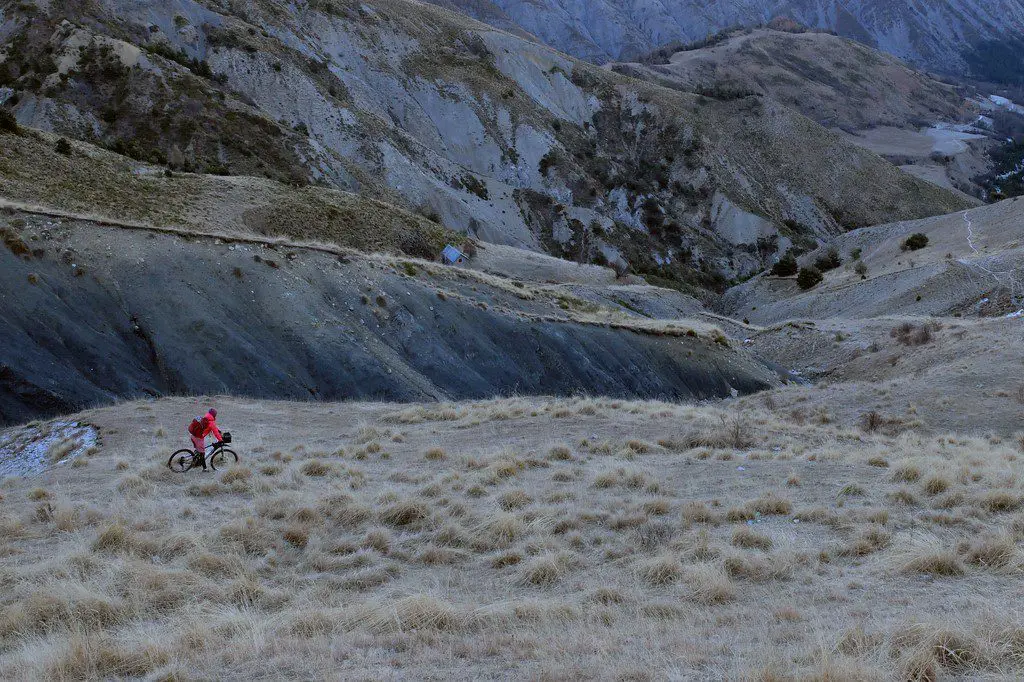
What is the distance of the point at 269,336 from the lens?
23500 mm

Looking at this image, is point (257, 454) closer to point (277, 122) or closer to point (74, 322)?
point (74, 322)

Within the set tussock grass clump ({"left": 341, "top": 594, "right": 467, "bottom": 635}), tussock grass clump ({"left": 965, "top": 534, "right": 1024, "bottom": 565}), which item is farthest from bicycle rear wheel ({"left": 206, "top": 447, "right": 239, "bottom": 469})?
tussock grass clump ({"left": 965, "top": 534, "right": 1024, "bottom": 565})

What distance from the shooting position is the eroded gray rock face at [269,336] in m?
19.8

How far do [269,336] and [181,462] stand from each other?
1130 centimetres

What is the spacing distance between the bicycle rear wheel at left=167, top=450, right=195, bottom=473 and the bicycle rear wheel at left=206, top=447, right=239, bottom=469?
1.04 ft

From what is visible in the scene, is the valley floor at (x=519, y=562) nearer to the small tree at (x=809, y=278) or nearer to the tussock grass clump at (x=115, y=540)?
the tussock grass clump at (x=115, y=540)

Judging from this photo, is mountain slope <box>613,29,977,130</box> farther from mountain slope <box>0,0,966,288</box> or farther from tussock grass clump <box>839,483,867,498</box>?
tussock grass clump <box>839,483,867,498</box>

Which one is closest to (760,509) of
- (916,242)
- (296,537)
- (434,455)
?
(296,537)

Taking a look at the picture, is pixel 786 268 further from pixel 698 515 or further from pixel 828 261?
pixel 698 515

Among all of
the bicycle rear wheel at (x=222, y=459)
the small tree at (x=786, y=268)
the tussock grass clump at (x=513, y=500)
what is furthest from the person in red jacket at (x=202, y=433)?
the small tree at (x=786, y=268)

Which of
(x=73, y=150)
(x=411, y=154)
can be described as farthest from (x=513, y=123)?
(x=73, y=150)

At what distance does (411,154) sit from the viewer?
60625 millimetres

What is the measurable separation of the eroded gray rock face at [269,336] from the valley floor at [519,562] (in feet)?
17.8

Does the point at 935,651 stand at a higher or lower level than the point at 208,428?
lower
